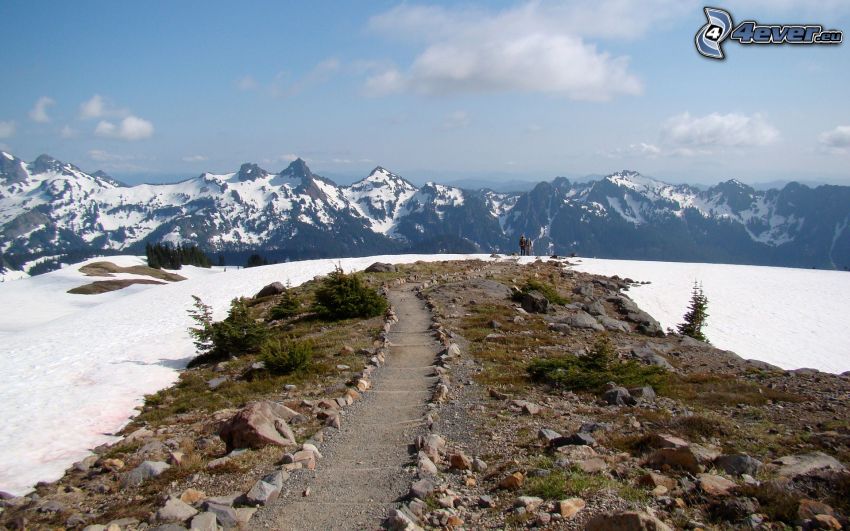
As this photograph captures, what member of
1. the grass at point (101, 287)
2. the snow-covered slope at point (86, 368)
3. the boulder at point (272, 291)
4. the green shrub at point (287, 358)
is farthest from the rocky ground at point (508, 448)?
the grass at point (101, 287)

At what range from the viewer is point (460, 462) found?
9.85 m

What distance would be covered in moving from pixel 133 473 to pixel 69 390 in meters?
13.3

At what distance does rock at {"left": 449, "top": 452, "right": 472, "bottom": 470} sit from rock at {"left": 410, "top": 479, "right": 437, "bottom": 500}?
101cm

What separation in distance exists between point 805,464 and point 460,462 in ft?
20.6

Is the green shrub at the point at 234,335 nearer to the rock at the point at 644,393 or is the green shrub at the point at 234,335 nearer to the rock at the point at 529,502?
the rock at the point at 644,393

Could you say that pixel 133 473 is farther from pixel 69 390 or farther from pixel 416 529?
pixel 69 390

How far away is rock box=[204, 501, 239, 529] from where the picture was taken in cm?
821

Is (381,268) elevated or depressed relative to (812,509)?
elevated

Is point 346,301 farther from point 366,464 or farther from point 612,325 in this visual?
point 366,464

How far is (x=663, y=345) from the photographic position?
2342 centimetres

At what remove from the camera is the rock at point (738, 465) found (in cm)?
851

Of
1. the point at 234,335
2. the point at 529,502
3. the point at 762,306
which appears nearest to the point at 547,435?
the point at 529,502

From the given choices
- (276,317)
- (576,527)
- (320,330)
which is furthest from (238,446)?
(276,317)

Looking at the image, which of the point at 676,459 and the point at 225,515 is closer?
the point at 225,515
